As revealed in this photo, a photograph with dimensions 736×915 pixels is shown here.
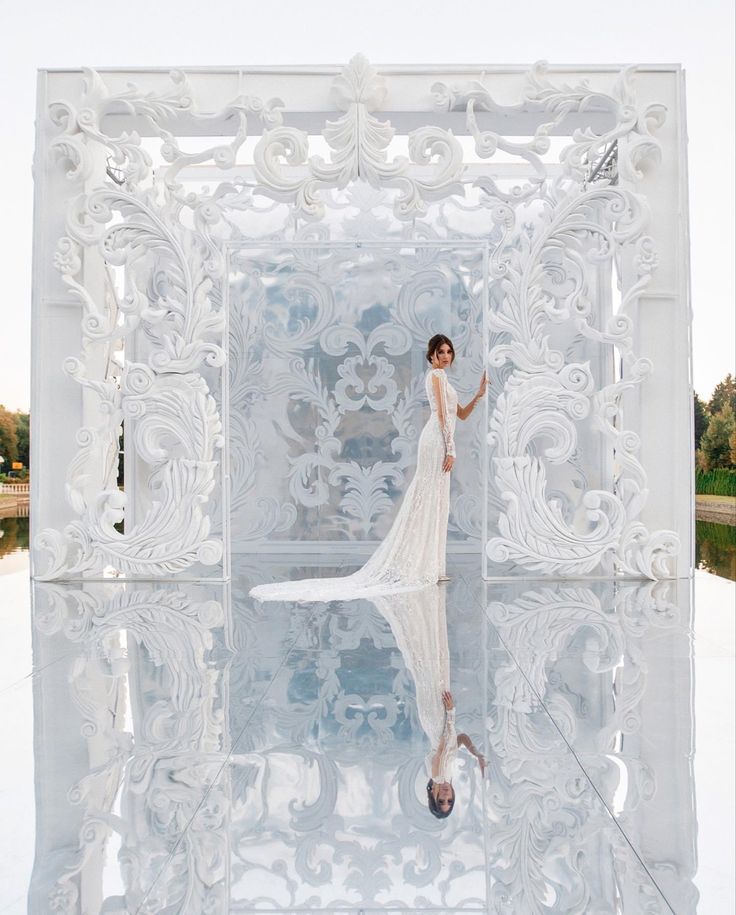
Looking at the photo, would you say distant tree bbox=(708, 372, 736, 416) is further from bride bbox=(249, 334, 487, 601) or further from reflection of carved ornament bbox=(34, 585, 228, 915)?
reflection of carved ornament bbox=(34, 585, 228, 915)

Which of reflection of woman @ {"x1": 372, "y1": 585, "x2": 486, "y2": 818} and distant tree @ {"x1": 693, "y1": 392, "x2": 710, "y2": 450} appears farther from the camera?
distant tree @ {"x1": 693, "y1": 392, "x2": 710, "y2": 450}

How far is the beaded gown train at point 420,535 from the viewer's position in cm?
677

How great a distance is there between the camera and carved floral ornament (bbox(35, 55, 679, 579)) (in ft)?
22.5

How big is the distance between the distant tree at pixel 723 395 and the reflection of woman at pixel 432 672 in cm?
1256

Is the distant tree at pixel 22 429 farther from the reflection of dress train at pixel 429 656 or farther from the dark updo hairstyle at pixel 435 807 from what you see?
the dark updo hairstyle at pixel 435 807

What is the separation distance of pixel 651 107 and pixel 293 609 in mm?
4229

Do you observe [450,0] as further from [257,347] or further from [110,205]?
[110,205]

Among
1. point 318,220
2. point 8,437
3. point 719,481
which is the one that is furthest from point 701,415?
point 318,220

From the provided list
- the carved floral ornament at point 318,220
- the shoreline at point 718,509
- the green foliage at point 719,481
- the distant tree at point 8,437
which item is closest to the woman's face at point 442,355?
the carved floral ornament at point 318,220

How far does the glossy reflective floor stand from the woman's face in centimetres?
246

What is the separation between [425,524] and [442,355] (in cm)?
120

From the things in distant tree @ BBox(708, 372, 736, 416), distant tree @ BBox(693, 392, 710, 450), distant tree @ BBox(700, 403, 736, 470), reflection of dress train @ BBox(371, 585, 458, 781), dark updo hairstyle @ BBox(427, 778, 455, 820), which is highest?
distant tree @ BBox(708, 372, 736, 416)

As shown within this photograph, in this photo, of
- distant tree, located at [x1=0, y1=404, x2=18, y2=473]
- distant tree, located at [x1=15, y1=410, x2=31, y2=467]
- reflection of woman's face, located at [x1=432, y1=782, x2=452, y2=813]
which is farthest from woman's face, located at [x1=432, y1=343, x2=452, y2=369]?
distant tree, located at [x1=15, y1=410, x2=31, y2=467]

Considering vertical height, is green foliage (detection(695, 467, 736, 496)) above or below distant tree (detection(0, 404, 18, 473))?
below
